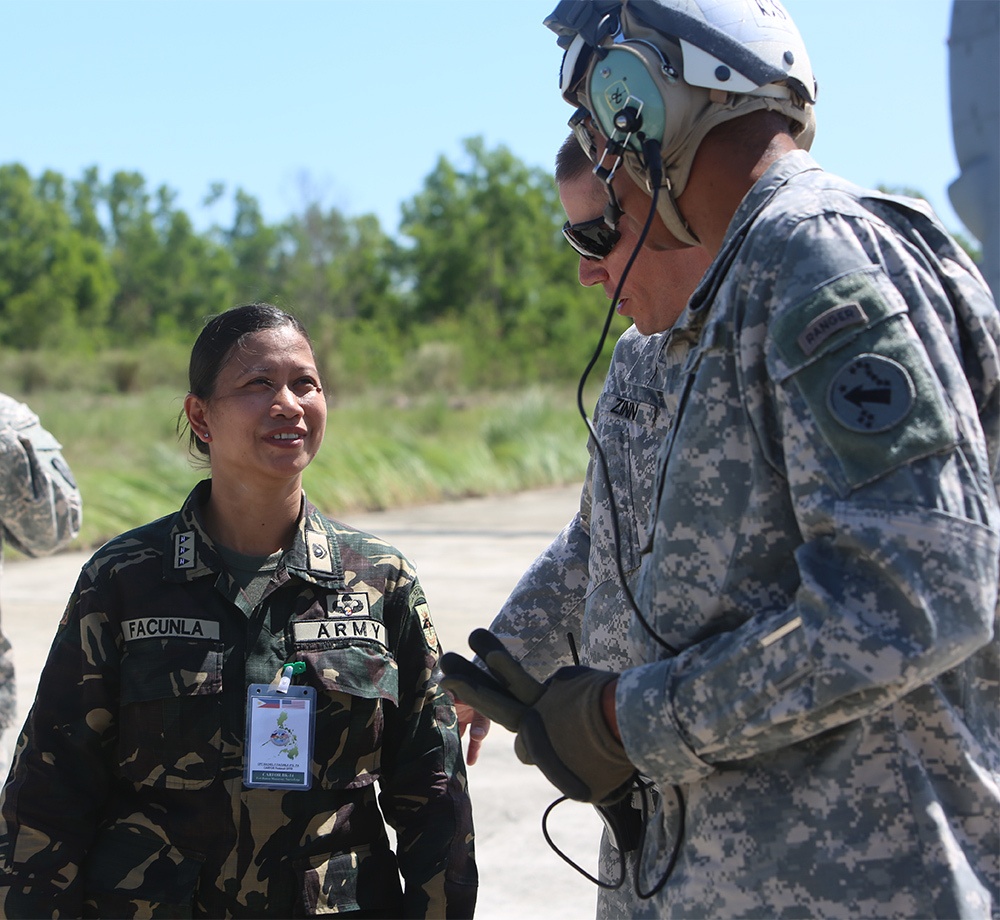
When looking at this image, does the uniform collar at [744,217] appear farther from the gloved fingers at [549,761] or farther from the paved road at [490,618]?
the paved road at [490,618]

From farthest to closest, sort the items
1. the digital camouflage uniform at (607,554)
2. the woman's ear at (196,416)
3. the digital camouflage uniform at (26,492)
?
the digital camouflage uniform at (26,492), the woman's ear at (196,416), the digital camouflage uniform at (607,554)

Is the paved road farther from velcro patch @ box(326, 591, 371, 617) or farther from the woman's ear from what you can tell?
the woman's ear

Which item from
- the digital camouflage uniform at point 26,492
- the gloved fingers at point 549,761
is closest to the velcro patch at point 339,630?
the gloved fingers at point 549,761

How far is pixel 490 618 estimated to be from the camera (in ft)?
28.2

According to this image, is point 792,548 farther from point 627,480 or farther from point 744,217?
point 627,480

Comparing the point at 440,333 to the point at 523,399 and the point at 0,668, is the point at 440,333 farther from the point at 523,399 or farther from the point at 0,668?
the point at 0,668

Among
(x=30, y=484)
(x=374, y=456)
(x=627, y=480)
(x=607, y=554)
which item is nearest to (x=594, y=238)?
(x=627, y=480)

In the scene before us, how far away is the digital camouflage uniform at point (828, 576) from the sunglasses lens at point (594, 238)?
0.79 meters

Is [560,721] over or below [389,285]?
below

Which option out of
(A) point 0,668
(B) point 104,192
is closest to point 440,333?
(A) point 0,668

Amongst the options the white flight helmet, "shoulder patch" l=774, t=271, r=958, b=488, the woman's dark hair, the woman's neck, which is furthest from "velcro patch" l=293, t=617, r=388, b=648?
"shoulder patch" l=774, t=271, r=958, b=488

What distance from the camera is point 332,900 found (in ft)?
7.88

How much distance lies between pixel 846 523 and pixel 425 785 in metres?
1.40

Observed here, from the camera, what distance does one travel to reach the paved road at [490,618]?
4414 mm
